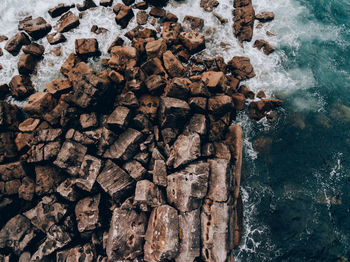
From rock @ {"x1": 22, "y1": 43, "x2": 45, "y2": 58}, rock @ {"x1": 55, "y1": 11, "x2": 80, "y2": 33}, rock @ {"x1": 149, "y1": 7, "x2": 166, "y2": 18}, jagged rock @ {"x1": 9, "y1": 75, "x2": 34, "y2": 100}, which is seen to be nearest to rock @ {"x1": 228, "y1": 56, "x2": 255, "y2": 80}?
rock @ {"x1": 149, "y1": 7, "x2": 166, "y2": 18}

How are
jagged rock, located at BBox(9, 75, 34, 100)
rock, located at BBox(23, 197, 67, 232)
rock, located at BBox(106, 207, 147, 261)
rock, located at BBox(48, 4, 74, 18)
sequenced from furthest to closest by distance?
rock, located at BBox(48, 4, 74, 18) < jagged rock, located at BBox(9, 75, 34, 100) < rock, located at BBox(23, 197, 67, 232) < rock, located at BBox(106, 207, 147, 261)

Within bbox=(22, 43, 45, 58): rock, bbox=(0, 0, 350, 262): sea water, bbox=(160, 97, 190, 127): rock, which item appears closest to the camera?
bbox=(160, 97, 190, 127): rock

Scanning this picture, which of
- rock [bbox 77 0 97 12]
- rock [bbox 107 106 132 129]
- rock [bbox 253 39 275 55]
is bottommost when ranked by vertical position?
rock [bbox 107 106 132 129]

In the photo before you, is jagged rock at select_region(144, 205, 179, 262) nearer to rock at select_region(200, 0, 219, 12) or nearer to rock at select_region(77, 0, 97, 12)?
rock at select_region(200, 0, 219, 12)

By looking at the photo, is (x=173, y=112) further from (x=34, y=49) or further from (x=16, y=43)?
(x=16, y=43)

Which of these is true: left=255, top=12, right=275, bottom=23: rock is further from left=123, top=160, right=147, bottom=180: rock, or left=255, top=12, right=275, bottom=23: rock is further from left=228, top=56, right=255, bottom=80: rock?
left=123, top=160, right=147, bottom=180: rock

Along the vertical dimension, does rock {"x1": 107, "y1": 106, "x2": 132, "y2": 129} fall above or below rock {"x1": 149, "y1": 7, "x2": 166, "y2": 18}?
below

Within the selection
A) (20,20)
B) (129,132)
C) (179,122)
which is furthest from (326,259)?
(20,20)

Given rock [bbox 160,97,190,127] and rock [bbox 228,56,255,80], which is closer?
rock [bbox 160,97,190,127]

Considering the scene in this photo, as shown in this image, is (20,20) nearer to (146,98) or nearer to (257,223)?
(146,98)

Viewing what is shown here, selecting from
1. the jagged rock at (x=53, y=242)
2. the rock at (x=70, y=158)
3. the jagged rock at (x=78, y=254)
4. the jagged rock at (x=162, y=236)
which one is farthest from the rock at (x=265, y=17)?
the jagged rock at (x=53, y=242)
